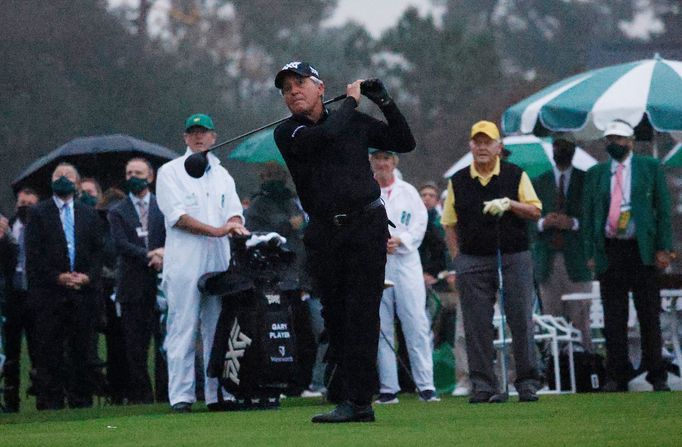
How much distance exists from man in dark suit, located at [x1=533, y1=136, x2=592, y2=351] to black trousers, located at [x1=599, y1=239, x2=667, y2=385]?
2.94 feet

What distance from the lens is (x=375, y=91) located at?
1029 centimetres

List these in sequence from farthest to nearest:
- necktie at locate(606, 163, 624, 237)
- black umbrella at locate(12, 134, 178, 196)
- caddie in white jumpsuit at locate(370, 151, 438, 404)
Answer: black umbrella at locate(12, 134, 178, 196) < necktie at locate(606, 163, 624, 237) < caddie in white jumpsuit at locate(370, 151, 438, 404)

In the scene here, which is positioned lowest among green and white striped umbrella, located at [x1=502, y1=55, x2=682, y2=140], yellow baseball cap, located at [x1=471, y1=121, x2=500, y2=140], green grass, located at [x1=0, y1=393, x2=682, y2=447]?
green grass, located at [x1=0, y1=393, x2=682, y2=447]

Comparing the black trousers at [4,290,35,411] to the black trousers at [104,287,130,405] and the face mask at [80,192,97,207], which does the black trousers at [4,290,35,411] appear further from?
the face mask at [80,192,97,207]

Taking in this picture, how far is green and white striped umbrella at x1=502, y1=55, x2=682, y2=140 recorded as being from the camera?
15758 millimetres

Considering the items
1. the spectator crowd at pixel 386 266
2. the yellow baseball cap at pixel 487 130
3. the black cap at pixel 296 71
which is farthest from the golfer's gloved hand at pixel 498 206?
the black cap at pixel 296 71

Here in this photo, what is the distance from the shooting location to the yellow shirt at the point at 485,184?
13552mm

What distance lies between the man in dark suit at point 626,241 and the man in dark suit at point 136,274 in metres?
3.96

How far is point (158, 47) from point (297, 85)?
25.8 meters

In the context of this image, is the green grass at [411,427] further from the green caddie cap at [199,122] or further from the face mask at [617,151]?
the face mask at [617,151]

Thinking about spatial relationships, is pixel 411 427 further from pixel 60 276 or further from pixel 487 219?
pixel 60 276

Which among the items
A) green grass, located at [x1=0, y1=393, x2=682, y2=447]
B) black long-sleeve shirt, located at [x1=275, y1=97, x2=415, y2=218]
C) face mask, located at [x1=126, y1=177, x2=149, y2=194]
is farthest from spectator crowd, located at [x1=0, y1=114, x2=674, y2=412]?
black long-sleeve shirt, located at [x1=275, y1=97, x2=415, y2=218]

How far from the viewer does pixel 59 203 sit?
1586cm

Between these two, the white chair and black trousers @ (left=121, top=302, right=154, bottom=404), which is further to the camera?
black trousers @ (left=121, top=302, right=154, bottom=404)
